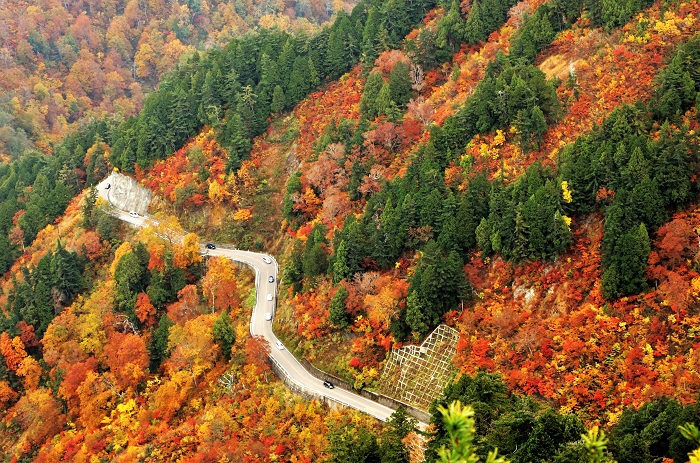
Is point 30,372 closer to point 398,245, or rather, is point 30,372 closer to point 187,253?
point 187,253

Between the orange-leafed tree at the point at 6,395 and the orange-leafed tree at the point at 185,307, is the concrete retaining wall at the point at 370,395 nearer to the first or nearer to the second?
the orange-leafed tree at the point at 185,307

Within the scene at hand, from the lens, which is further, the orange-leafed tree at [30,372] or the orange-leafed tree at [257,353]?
the orange-leafed tree at [30,372]

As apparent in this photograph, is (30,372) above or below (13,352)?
below

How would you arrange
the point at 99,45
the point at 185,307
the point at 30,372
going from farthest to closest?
1. the point at 99,45
2. the point at 30,372
3. the point at 185,307

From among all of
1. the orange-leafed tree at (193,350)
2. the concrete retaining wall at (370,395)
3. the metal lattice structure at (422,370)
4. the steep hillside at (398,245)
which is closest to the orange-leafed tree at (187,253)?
the steep hillside at (398,245)

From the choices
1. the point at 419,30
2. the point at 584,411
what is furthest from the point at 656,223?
the point at 419,30

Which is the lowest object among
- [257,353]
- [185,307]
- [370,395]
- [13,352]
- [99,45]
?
[99,45]

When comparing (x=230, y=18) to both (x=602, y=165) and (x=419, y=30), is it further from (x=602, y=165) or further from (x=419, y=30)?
(x=602, y=165)

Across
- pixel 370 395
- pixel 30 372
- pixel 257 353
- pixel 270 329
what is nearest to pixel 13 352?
pixel 30 372
